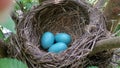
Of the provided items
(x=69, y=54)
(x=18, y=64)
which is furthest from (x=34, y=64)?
(x=18, y=64)

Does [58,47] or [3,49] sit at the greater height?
[3,49]

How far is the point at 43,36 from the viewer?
1.56 m

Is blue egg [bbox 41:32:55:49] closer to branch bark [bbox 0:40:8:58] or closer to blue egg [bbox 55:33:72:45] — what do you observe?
blue egg [bbox 55:33:72:45]

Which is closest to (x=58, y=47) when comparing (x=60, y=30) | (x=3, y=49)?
(x=60, y=30)

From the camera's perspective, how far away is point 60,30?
1.70m

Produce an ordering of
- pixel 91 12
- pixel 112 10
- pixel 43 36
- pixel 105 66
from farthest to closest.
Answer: pixel 43 36 → pixel 91 12 → pixel 105 66 → pixel 112 10

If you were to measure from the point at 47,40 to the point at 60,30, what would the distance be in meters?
0.19

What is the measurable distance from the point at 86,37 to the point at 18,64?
56cm

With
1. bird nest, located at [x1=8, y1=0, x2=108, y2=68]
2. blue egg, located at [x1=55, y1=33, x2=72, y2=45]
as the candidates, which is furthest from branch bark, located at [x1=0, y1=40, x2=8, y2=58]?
blue egg, located at [x1=55, y1=33, x2=72, y2=45]

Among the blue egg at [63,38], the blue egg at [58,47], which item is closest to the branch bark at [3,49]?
the blue egg at [58,47]

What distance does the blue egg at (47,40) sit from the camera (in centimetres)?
153

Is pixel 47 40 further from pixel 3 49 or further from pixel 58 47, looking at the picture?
pixel 3 49

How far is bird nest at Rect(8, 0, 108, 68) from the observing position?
1.24 m

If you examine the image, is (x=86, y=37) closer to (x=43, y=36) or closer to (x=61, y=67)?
A: (x=61, y=67)
